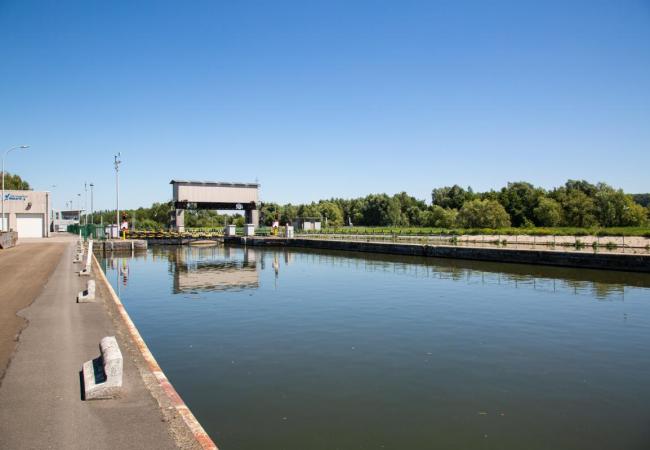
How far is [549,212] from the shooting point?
8519 centimetres

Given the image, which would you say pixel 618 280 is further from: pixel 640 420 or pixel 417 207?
pixel 417 207

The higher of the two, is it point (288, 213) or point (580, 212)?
point (288, 213)

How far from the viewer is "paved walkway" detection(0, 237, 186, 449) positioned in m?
6.87

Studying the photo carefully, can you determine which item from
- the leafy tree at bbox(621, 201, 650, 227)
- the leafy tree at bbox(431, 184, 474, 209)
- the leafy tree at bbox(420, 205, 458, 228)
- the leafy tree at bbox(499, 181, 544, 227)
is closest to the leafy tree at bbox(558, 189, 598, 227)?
the leafy tree at bbox(621, 201, 650, 227)

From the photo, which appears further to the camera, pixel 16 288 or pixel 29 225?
pixel 29 225

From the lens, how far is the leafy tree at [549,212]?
84938mm

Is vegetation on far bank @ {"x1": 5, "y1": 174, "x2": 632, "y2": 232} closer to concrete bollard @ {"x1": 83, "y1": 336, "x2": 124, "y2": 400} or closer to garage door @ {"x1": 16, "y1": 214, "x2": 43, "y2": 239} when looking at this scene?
garage door @ {"x1": 16, "y1": 214, "x2": 43, "y2": 239}

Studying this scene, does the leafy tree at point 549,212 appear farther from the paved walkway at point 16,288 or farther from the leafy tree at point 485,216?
the paved walkway at point 16,288

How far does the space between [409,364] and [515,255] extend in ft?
105

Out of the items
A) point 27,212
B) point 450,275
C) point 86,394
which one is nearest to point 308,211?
point 27,212

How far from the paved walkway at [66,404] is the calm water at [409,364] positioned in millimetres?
1522

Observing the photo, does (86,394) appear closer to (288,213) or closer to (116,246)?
(116,246)

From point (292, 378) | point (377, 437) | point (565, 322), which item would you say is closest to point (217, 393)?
point (292, 378)

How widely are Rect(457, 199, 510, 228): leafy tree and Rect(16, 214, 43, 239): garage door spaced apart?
6762cm
